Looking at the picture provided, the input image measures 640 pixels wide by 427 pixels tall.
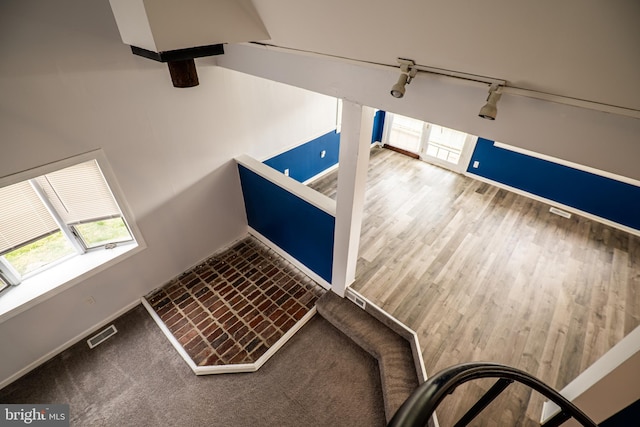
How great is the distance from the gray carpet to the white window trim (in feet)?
2.68

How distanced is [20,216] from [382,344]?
→ 3707mm

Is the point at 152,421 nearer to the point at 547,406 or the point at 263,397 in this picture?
the point at 263,397

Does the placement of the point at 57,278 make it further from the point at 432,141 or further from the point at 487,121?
the point at 432,141

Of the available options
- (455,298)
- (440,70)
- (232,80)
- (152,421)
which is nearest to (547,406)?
(455,298)

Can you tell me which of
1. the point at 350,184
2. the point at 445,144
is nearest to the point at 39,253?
the point at 350,184

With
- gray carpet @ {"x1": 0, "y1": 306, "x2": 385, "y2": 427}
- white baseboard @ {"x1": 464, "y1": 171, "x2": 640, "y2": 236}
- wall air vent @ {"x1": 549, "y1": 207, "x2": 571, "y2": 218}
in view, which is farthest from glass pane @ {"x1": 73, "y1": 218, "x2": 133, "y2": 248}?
wall air vent @ {"x1": 549, "y1": 207, "x2": 571, "y2": 218}

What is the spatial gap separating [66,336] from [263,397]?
230 centimetres

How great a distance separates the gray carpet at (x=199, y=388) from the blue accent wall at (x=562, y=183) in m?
4.55

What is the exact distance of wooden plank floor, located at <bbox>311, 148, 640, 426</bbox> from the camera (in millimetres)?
2846

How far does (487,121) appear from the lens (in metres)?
1.56

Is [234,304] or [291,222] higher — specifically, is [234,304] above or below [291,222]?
below

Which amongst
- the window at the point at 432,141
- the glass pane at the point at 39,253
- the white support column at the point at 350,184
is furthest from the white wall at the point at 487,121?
the window at the point at 432,141

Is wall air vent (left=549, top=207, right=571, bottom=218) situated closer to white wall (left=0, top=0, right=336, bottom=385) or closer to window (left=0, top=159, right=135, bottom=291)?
white wall (left=0, top=0, right=336, bottom=385)

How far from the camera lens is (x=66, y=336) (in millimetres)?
3064
